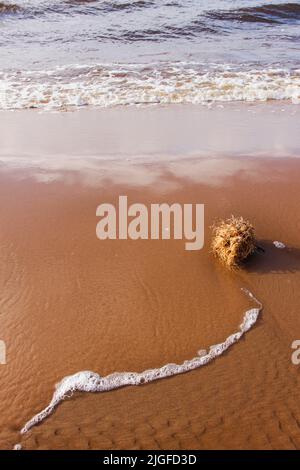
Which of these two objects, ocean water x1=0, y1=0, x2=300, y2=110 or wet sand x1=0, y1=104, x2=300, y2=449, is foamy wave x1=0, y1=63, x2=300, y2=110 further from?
wet sand x1=0, y1=104, x2=300, y2=449

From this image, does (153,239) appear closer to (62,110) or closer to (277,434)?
(277,434)

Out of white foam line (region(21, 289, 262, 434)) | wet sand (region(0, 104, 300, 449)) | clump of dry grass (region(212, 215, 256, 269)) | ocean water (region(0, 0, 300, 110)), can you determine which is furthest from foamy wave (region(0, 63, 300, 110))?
white foam line (region(21, 289, 262, 434))

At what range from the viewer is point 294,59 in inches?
487

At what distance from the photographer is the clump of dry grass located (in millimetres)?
4461

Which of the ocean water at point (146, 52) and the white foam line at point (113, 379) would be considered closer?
the white foam line at point (113, 379)

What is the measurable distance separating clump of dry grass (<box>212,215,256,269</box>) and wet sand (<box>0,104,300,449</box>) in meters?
0.14

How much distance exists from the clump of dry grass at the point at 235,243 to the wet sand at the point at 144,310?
14cm

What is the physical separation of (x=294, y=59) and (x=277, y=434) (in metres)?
11.9

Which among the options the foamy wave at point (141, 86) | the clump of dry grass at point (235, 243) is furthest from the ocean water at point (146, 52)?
the clump of dry grass at point (235, 243)

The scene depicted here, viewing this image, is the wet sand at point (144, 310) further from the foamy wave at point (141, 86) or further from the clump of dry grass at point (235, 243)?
the foamy wave at point (141, 86)

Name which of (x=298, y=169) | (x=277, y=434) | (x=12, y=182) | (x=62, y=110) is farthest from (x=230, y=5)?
(x=277, y=434)

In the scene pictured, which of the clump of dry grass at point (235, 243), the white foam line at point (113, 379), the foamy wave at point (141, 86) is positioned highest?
the foamy wave at point (141, 86)

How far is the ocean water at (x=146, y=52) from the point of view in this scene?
963 centimetres

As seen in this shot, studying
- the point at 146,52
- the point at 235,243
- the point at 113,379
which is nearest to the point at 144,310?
the point at 113,379
